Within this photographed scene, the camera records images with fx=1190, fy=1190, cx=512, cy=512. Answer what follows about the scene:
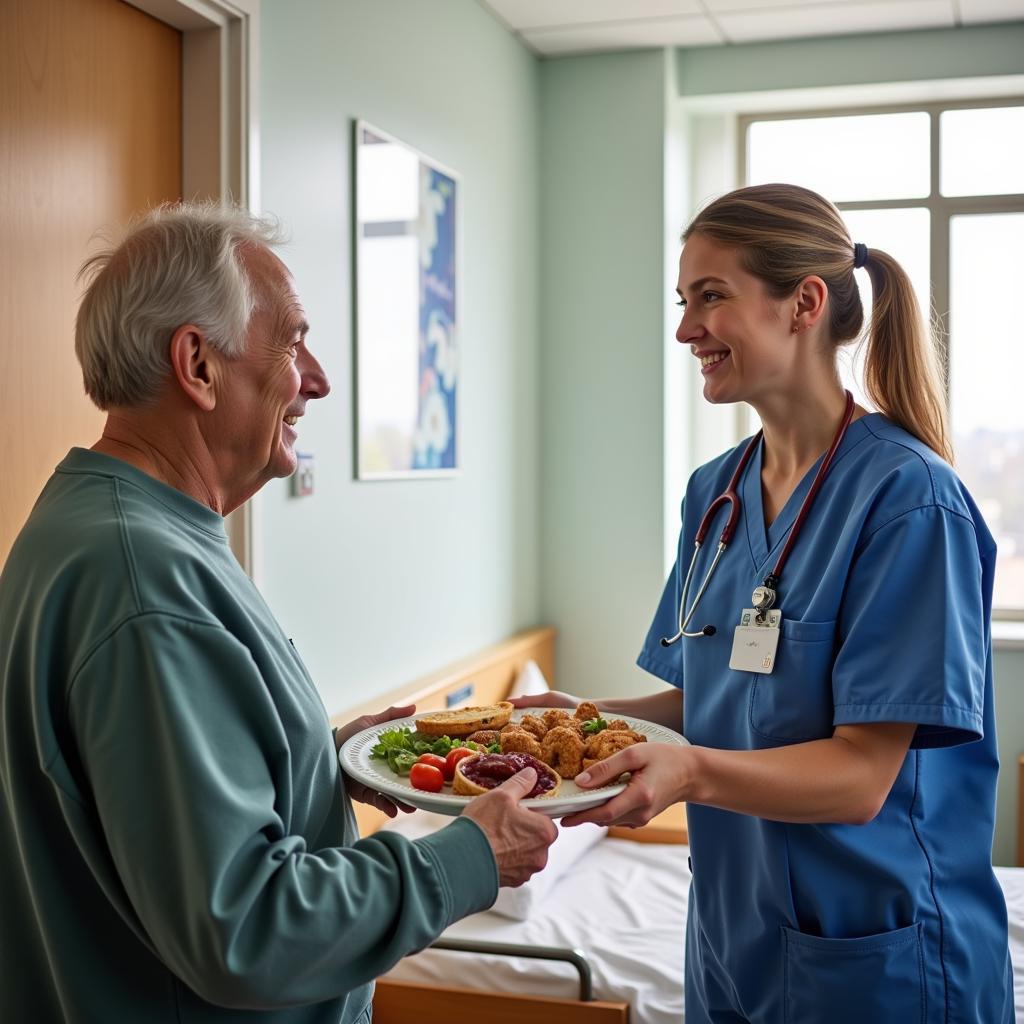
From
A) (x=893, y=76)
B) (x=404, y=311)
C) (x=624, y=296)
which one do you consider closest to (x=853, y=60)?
(x=893, y=76)

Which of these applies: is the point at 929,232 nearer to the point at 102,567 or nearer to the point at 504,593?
the point at 504,593

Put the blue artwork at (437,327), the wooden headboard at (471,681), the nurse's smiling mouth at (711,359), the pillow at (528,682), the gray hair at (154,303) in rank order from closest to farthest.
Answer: the gray hair at (154,303) → the nurse's smiling mouth at (711,359) → the wooden headboard at (471,681) → the blue artwork at (437,327) → the pillow at (528,682)

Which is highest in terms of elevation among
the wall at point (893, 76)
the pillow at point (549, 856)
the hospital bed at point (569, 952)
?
the wall at point (893, 76)

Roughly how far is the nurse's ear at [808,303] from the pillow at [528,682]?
94.1 inches

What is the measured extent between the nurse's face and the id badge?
0.30 metres

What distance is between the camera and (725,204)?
162cm

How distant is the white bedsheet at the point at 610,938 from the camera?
2441 millimetres

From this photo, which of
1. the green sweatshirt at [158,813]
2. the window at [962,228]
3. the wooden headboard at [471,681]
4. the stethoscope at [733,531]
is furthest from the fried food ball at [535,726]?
the window at [962,228]

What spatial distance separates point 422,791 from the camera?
138cm

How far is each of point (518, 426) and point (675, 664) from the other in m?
2.52

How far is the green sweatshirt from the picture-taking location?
97 cm

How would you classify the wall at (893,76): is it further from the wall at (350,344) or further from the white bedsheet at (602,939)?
the white bedsheet at (602,939)

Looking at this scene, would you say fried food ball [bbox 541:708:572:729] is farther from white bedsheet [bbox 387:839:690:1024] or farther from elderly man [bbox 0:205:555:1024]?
white bedsheet [bbox 387:839:690:1024]

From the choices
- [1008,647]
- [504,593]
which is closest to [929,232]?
[1008,647]
